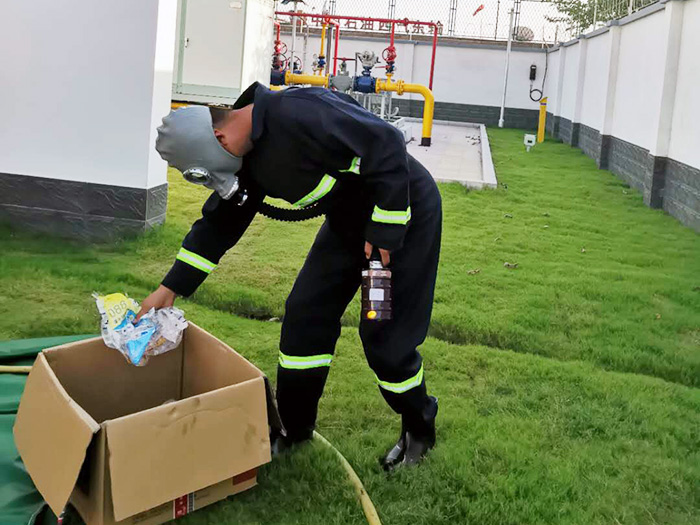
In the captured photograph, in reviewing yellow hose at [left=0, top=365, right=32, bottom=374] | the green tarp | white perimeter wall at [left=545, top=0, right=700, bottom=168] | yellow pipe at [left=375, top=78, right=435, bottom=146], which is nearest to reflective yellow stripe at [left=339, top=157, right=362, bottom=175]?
the green tarp

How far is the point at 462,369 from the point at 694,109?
611cm

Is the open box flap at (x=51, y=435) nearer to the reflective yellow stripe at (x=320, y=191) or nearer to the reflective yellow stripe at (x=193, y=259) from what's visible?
the reflective yellow stripe at (x=193, y=259)

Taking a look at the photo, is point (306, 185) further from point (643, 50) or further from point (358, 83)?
point (358, 83)

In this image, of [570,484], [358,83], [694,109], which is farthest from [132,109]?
[358,83]

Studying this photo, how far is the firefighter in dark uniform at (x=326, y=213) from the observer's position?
2.31 m

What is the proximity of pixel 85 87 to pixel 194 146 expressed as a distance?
13.7 ft

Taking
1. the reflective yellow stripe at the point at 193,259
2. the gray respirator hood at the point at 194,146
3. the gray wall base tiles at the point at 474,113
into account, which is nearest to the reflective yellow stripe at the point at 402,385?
the reflective yellow stripe at the point at 193,259

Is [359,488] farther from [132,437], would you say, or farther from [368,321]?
[132,437]

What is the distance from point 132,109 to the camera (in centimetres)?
589

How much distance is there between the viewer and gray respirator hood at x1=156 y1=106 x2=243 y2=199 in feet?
7.31

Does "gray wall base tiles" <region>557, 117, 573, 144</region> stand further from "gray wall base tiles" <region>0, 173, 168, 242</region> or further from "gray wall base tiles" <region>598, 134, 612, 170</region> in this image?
"gray wall base tiles" <region>0, 173, 168, 242</region>

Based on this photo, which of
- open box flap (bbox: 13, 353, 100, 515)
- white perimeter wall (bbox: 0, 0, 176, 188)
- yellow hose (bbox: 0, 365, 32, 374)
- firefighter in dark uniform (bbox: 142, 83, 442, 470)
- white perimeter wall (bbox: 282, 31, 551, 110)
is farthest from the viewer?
white perimeter wall (bbox: 282, 31, 551, 110)

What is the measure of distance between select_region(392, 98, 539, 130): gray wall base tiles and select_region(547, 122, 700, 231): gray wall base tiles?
9.76 metres

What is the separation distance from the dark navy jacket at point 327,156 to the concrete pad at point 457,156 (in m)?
5.28
